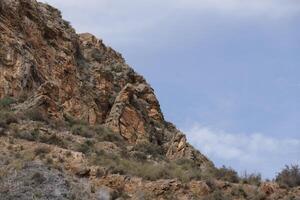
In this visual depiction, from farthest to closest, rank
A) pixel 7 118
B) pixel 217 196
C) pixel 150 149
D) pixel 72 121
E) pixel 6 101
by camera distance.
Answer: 1. pixel 150 149
2. pixel 72 121
3. pixel 6 101
4. pixel 7 118
5. pixel 217 196

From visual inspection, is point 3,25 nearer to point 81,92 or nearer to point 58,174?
point 81,92

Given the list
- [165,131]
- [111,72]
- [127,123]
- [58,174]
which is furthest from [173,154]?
[58,174]

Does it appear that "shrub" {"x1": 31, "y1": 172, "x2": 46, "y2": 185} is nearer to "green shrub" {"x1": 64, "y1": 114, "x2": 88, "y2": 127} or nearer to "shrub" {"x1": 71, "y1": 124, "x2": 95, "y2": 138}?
"shrub" {"x1": 71, "y1": 124, "x2": 95, "y2": 138}

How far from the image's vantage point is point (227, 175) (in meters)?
29.5

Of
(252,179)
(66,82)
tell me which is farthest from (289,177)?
(66,82)

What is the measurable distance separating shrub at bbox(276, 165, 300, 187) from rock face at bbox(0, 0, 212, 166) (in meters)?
9.35

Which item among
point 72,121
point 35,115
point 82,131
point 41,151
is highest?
point 72,121

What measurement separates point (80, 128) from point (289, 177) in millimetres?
11053

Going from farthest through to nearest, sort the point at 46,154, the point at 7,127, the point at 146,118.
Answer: the point at 146,118 → the point at 7,127 → the point at 46,154

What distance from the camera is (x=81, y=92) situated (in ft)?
138

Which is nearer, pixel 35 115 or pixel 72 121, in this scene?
pixel 35 115

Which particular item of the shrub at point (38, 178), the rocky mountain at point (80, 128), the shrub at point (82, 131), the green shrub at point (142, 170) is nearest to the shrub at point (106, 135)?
the rocky mountain at point (80, 128)

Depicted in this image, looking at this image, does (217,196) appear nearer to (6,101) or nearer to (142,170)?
(142,170)

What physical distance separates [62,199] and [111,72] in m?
23.2
